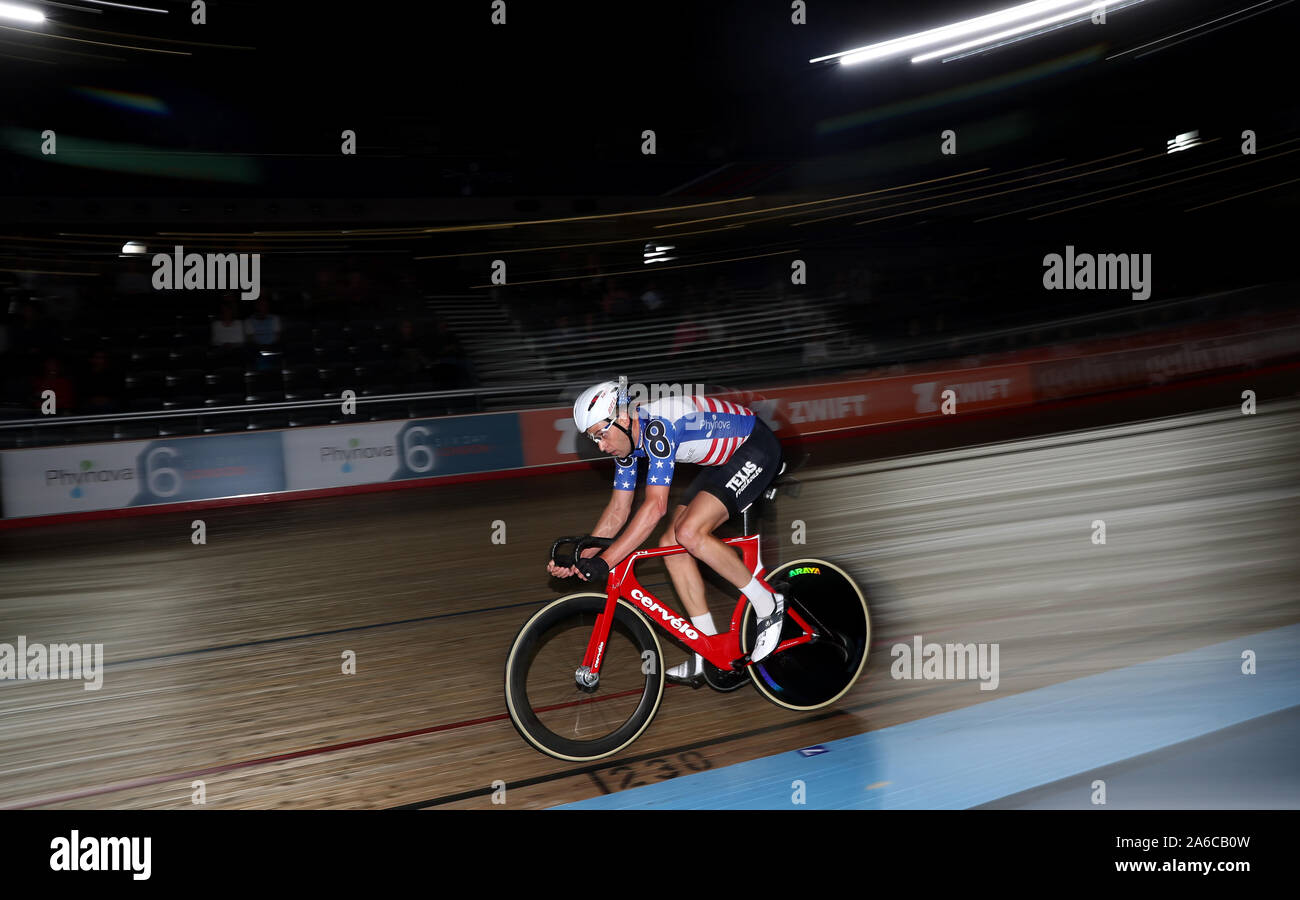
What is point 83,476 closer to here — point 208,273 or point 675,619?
point 208,273

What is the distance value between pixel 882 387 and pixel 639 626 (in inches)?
327

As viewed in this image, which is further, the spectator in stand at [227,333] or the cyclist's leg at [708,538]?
the spectator in stand at [227,333]

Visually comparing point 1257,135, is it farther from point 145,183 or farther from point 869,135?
point 145,183

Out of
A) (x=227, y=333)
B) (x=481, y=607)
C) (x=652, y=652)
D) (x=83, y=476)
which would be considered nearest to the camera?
(x=652, y=652)

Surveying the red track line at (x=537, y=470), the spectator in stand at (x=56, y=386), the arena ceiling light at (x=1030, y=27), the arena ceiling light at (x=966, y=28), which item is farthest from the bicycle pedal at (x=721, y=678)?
the arena ceiling light at (x=1030, y=27)

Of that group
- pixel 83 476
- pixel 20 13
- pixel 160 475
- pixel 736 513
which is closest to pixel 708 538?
pixel 736 513

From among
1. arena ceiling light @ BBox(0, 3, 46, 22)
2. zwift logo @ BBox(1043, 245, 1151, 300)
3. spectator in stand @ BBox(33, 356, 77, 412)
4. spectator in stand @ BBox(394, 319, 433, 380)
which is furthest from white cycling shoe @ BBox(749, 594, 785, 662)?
zwift logo @ BBox(1043, 245, 1151, 300)

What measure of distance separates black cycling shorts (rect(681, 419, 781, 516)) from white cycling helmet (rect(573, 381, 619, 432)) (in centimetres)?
41

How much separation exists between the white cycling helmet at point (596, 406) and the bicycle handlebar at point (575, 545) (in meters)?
0.33

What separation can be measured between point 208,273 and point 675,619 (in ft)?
32.5

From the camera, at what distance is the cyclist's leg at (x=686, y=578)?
2811 millimetres

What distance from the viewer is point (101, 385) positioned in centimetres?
823

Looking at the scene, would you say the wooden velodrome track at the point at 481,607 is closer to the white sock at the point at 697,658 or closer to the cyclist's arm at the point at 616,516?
the white sock at the point at 697,658

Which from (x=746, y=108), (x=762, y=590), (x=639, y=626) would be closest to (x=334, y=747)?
(x=639, y=626)
